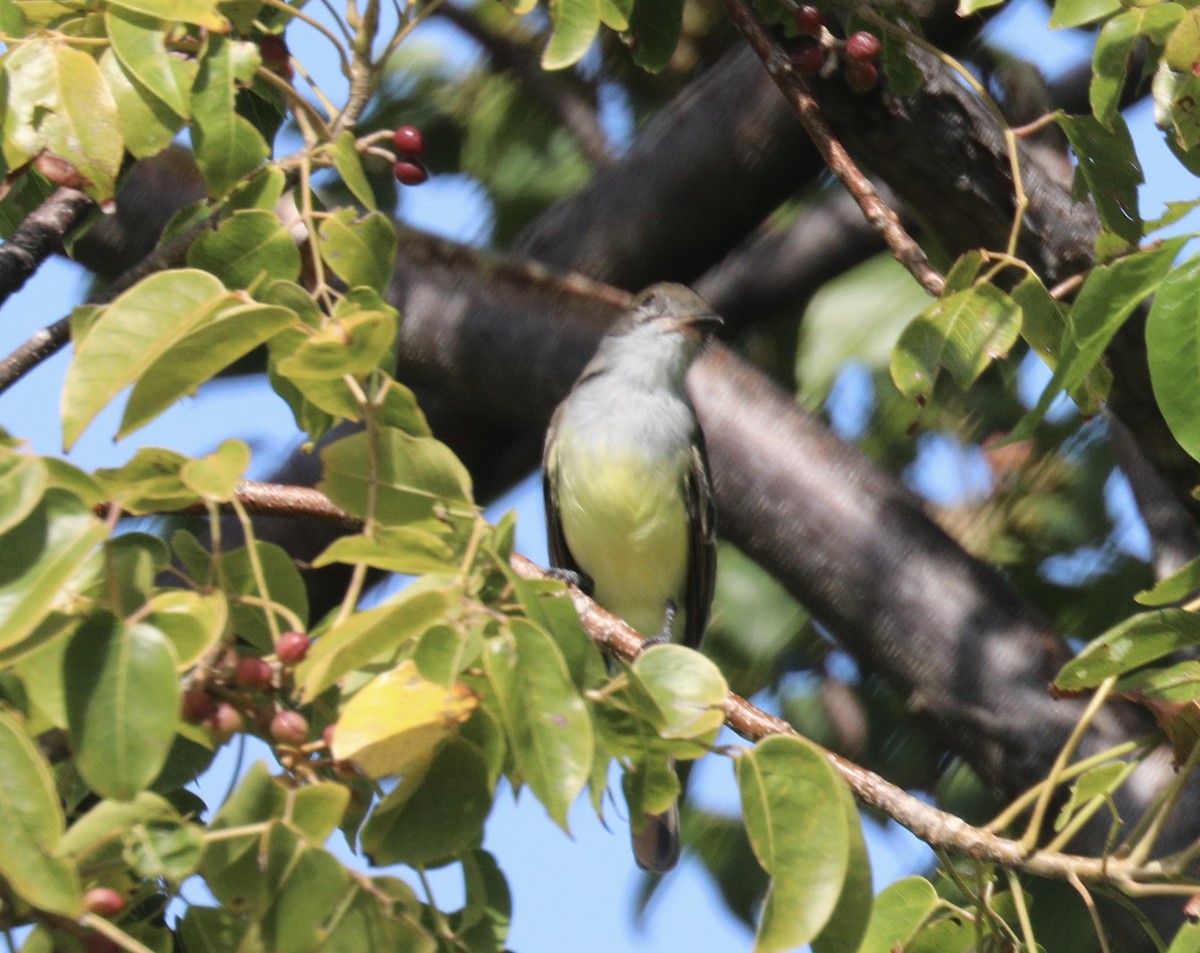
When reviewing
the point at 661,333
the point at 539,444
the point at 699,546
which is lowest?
the point at 699,546

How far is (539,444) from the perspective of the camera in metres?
5.53

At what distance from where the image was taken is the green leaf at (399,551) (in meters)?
1.71

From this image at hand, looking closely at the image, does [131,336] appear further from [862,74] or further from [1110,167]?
[862,74]

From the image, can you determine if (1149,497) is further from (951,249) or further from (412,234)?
(412,234)

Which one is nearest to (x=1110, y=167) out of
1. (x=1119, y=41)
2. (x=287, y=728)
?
(x=1119, y=41)

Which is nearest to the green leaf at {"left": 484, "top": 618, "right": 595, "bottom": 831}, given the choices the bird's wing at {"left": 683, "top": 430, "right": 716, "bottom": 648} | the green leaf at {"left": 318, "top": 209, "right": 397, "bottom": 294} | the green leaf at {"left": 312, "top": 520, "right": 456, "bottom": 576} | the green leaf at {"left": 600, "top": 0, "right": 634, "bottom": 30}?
the green leaf at {"left": 312, "top": 520, "right": 456, "bottom": 576}

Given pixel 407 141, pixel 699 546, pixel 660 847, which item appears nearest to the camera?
pixel 407 141

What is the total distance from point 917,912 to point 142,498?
1.31 m

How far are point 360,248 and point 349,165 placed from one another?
214mm

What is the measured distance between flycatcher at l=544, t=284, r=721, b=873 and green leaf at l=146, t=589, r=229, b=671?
3403 mm

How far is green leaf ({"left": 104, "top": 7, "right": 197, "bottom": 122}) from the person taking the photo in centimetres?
228

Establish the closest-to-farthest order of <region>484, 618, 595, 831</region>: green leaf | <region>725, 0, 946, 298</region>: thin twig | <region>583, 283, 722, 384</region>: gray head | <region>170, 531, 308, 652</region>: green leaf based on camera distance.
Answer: <region>484, 618, 595, 831</region>: green leaf
<region>170, 531, 308, 652</region>: green leaf
<region>725, 0, 946, 298</region>: thin twig
<region>583, 283, 722, 384</region>: gray head

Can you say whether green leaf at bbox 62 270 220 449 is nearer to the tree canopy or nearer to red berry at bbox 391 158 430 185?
the tree canopy

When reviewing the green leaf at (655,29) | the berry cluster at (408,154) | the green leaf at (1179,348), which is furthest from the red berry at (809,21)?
the green leaf at (1179,348)
